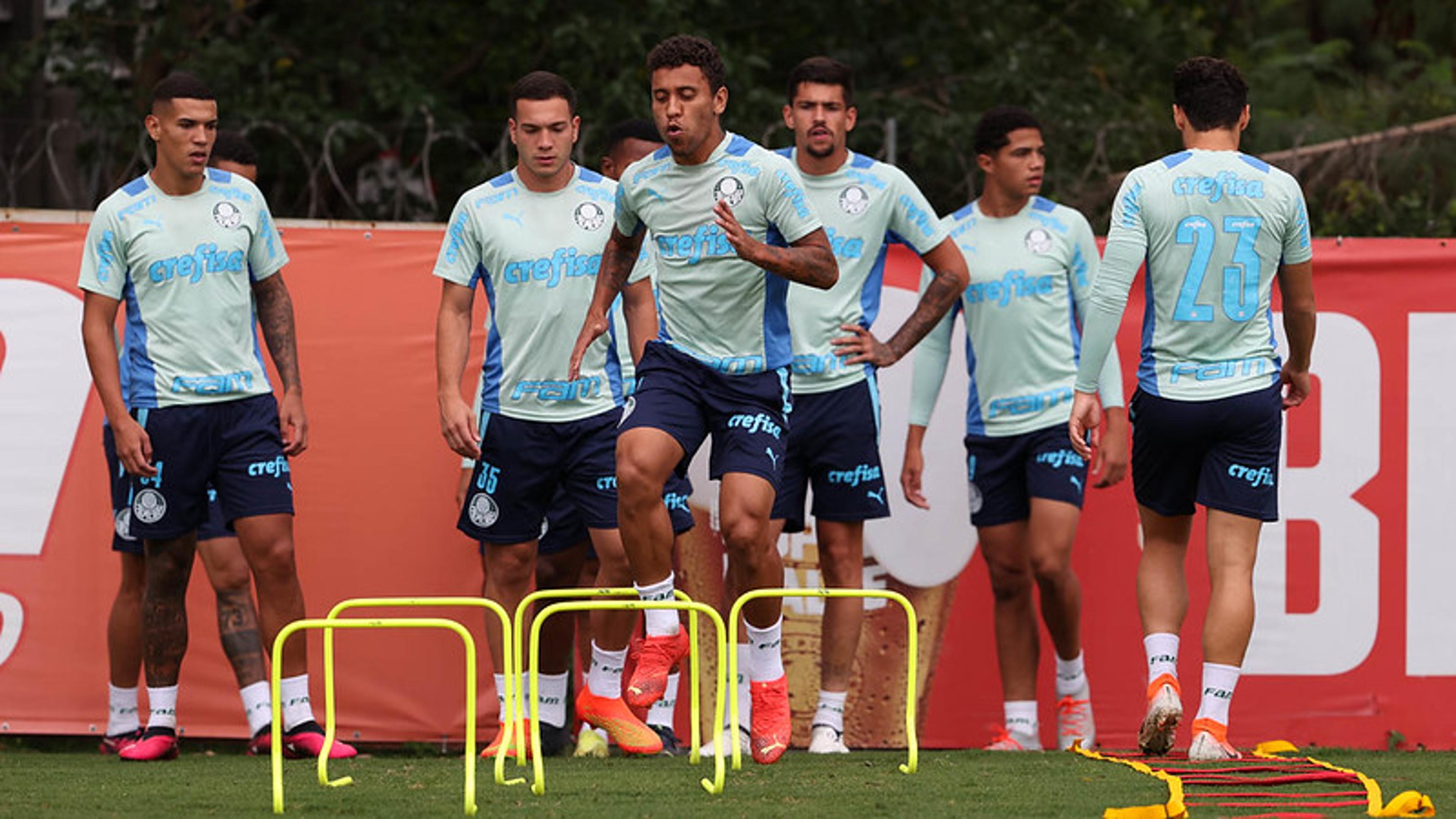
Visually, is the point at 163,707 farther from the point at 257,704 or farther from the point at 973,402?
the point at 973,402

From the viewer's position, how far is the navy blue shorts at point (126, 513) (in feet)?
25.7

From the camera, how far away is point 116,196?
7.74 m

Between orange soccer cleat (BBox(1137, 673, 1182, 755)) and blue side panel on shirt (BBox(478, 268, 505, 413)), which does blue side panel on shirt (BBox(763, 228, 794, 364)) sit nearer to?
blue side panel on shirt (BBox(478, 268, 505, 413))

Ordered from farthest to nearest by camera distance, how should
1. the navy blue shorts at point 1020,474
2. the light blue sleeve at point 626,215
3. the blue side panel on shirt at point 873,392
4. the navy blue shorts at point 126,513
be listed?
1. the navy blue shorts at point 1020,474
2. the blue side panel on shirt at point 873,392
3. the navy blue shorts at point 126,513
4. the light blue sleeve at point 626,215

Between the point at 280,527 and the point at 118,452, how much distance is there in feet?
2.13

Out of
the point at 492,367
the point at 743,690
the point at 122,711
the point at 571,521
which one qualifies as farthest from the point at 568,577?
the point at 122,711

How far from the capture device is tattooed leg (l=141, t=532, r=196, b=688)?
7.78 meters

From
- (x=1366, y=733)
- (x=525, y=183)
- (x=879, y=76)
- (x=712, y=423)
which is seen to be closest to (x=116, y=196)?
(x=525, y=183)

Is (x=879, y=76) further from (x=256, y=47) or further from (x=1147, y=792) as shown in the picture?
(x=1147, y=792)

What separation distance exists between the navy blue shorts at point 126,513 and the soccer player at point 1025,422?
2.75 m

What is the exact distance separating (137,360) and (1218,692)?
408 centimetres

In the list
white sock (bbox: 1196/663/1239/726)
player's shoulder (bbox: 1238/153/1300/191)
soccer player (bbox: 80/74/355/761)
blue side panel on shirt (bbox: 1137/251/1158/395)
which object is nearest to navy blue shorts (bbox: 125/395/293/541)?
soccer player (bbox: 80/74/355/761)

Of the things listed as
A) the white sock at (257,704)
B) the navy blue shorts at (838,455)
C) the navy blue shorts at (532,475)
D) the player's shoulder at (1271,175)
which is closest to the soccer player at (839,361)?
the navy blue shorts at (838,455)

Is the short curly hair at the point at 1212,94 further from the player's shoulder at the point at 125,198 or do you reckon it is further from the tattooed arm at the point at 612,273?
the player's shoulder at the point at 125,198
